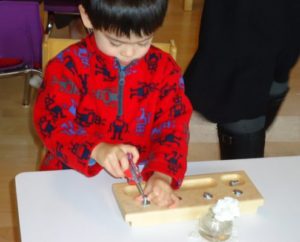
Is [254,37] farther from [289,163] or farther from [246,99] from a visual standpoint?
[289,163]

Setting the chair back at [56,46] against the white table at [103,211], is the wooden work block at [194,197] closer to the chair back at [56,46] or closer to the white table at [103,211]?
the white table at [103,211]

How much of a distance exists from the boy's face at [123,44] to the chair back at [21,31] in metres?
1.16

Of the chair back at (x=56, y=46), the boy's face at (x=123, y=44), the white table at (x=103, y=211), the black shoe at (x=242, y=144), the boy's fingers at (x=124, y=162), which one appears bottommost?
the black shoe at (x=242, y=144)

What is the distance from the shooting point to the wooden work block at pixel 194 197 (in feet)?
2.66

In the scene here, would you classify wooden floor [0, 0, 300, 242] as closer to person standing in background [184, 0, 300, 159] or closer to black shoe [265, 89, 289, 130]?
black shoe [265, 89, 289, 130]

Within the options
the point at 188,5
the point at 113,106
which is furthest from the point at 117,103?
the point at 188,5

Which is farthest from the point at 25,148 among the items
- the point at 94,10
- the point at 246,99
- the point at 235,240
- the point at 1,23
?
the point at 235,240

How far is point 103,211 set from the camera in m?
0.84

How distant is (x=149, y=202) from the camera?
84 centimetres

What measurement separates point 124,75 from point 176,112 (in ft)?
0.44

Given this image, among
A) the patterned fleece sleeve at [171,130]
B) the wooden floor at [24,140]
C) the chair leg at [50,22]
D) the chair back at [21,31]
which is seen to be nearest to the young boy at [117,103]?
the patterned fleece sleeve at [171,130]

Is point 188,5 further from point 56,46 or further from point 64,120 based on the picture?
point 64,120

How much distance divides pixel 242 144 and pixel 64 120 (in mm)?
606

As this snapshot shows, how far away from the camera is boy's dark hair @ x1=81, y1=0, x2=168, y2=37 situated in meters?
0.92
